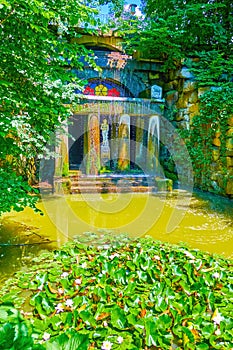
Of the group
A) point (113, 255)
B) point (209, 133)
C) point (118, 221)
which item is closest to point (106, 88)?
point (209, 133)

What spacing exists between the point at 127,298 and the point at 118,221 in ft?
7.09

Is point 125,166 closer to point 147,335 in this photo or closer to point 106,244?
point 106,244

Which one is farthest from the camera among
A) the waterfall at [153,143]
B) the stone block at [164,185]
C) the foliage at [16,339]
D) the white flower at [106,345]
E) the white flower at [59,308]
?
the waterfall at [153,143]

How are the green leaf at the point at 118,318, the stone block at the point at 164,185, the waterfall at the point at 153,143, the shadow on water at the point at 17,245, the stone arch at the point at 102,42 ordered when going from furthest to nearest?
1. the stone arch at the point at 102,42
2. the waterfall at the point at 153,143
3. the stone block at the point at 164,185
4. the shadow on water at the point at 17,245
5. the green leaf at the point at 118,318

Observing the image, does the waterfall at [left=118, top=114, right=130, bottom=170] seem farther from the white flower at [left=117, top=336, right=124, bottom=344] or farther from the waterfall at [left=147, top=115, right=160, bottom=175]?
the white flower at [left=117, top=336, right=124, bottom=344]

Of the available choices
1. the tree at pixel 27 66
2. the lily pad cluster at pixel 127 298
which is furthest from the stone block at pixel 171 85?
the lily pad cluster at pixel 127 298

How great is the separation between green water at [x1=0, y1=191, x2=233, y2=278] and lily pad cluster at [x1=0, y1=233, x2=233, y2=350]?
403 mm

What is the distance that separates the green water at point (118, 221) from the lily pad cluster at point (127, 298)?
1.32 ft

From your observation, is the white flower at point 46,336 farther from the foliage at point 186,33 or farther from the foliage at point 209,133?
the foliage at point 186,33

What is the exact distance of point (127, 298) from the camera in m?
1.87

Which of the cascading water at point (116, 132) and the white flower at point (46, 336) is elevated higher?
the cascading water at point (116, 132)

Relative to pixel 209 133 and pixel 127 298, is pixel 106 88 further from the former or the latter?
pixel 127 298

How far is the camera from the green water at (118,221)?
2998mm

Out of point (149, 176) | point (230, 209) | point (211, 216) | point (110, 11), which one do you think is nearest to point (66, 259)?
point (211, 216)
